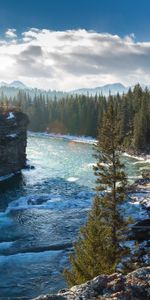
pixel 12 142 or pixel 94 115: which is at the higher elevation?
pixel 94 115

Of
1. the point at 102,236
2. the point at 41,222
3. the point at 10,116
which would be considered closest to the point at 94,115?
the point at 10,116

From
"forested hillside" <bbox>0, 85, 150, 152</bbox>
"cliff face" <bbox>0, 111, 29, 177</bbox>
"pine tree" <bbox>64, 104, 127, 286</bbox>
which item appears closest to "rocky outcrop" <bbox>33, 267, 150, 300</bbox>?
"pine tree" <bbox>64, 104, 127, 286</bbox>

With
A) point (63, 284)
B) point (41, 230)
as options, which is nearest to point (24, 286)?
point (63, 284)

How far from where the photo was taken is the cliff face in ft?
265

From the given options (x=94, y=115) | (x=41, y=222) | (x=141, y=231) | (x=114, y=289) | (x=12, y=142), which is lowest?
(x=41, y=222)

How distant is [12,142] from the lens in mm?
84438

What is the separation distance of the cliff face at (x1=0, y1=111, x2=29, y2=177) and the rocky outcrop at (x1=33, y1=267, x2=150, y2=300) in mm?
68546

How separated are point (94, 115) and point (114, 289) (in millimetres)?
153221

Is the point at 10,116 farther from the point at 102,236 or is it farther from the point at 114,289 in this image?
the point at 114,289

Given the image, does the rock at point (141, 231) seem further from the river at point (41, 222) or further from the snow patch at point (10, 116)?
the snow patch at point (10, 116)

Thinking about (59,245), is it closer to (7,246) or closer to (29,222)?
(7,246)

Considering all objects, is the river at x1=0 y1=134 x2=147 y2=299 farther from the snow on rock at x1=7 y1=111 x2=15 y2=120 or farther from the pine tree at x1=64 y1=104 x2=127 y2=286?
the snow on rock at x1=7 y1=111 x2=15 y2=120

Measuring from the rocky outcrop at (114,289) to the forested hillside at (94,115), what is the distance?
340 feet

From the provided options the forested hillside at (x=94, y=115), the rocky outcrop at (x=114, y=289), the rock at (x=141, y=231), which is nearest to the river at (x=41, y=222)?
the rock at (x=141, y=231)
